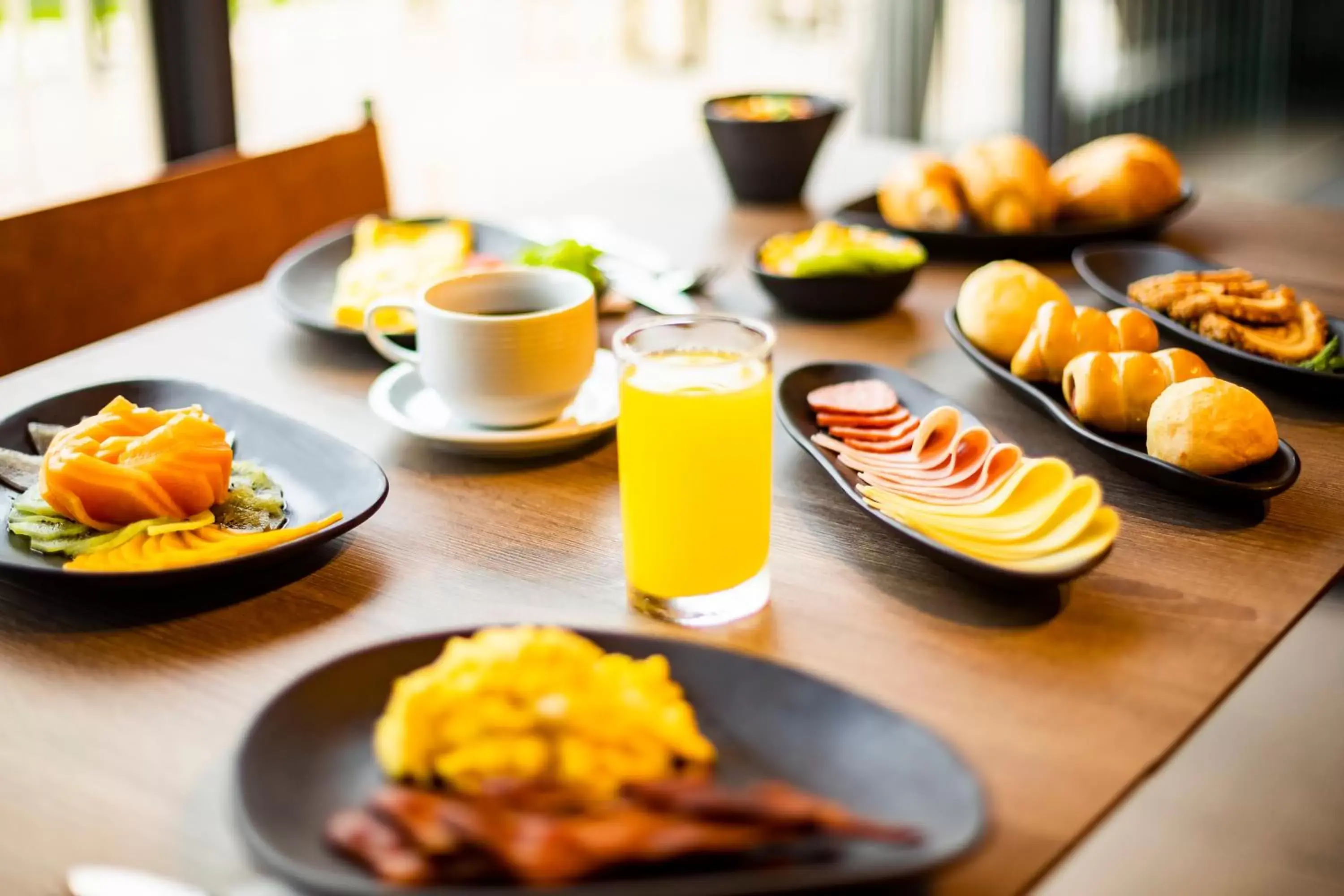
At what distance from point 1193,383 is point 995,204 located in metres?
0.70

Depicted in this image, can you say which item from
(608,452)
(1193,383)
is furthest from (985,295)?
(608,452)

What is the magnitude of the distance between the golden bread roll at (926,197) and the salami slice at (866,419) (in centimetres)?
61

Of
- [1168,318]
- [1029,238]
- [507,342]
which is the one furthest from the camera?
[1029,238]

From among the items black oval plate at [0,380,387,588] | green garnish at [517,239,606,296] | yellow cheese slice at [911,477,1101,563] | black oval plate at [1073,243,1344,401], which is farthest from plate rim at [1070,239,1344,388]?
Answer: black oval plate at [0,380,387,588]

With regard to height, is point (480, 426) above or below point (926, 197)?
below

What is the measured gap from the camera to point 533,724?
63 cm

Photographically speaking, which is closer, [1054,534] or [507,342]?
[1054,534]

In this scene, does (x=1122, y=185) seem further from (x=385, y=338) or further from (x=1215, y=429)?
(x=385, y=338)

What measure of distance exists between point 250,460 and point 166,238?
75 centimetres

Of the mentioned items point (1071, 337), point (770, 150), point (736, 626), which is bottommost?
point (736, 626)

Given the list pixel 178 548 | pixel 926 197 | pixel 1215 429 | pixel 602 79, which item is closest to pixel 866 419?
pixel 1215 429

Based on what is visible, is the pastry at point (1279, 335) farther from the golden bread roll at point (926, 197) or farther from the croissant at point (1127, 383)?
the golden bread roll at point (926, 197)

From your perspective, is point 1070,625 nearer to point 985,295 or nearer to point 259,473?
point 985,295

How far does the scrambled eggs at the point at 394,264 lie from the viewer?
140 cm
